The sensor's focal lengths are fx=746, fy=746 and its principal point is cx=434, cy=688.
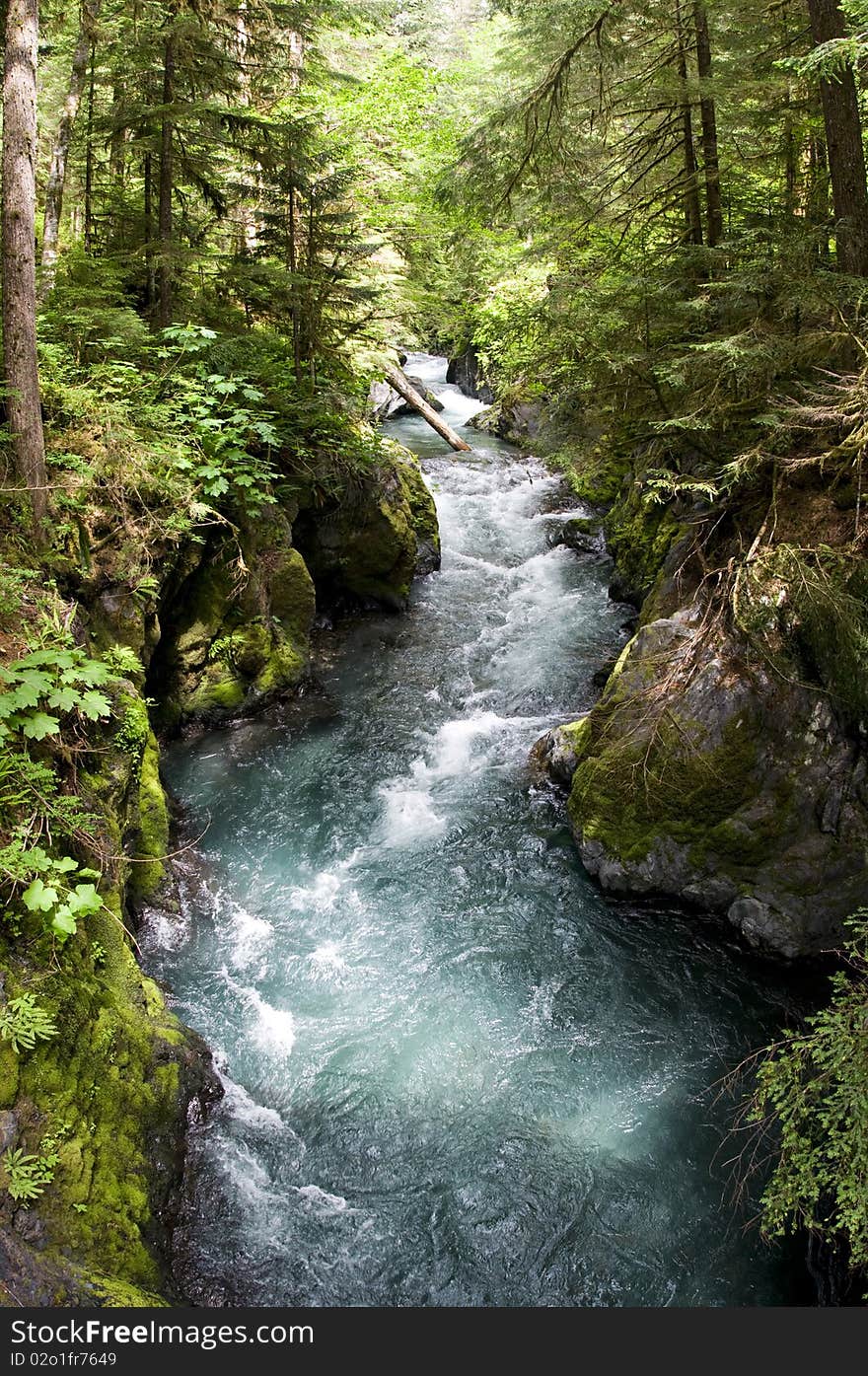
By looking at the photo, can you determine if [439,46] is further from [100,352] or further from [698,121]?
[100,352]

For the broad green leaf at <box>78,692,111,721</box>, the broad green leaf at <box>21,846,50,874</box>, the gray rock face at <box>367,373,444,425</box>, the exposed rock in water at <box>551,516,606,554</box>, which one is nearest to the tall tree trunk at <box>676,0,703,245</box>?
the exposed rock in water at <box>551,516,606,554</box>

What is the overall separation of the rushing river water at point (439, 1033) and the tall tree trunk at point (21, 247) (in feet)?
13.8

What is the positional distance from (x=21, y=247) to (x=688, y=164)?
7.40 m

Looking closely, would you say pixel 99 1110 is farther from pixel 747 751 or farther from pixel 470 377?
pixel 470 377

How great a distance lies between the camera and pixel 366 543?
44.2 ft

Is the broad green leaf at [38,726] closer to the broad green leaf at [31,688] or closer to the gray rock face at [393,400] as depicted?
the broad green leaf at [31,688]

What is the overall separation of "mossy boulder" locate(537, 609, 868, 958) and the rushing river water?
19.7 inches

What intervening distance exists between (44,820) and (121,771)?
1.48 m

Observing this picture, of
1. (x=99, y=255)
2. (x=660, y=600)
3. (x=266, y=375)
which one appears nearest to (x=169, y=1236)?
(x=660, y=600)

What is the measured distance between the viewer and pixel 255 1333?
3967 mm

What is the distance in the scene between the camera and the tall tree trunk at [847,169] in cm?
663

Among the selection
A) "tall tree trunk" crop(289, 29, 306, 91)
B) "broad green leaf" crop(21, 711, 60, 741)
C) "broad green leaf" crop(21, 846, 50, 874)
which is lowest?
"broad green leaf" crop(21, 846, 50, 874)

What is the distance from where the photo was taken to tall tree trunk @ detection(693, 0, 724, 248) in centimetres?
846

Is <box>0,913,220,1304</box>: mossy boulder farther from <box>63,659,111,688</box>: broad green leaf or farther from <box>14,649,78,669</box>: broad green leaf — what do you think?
<box>14,649,78,669</box>: broad green leaf
